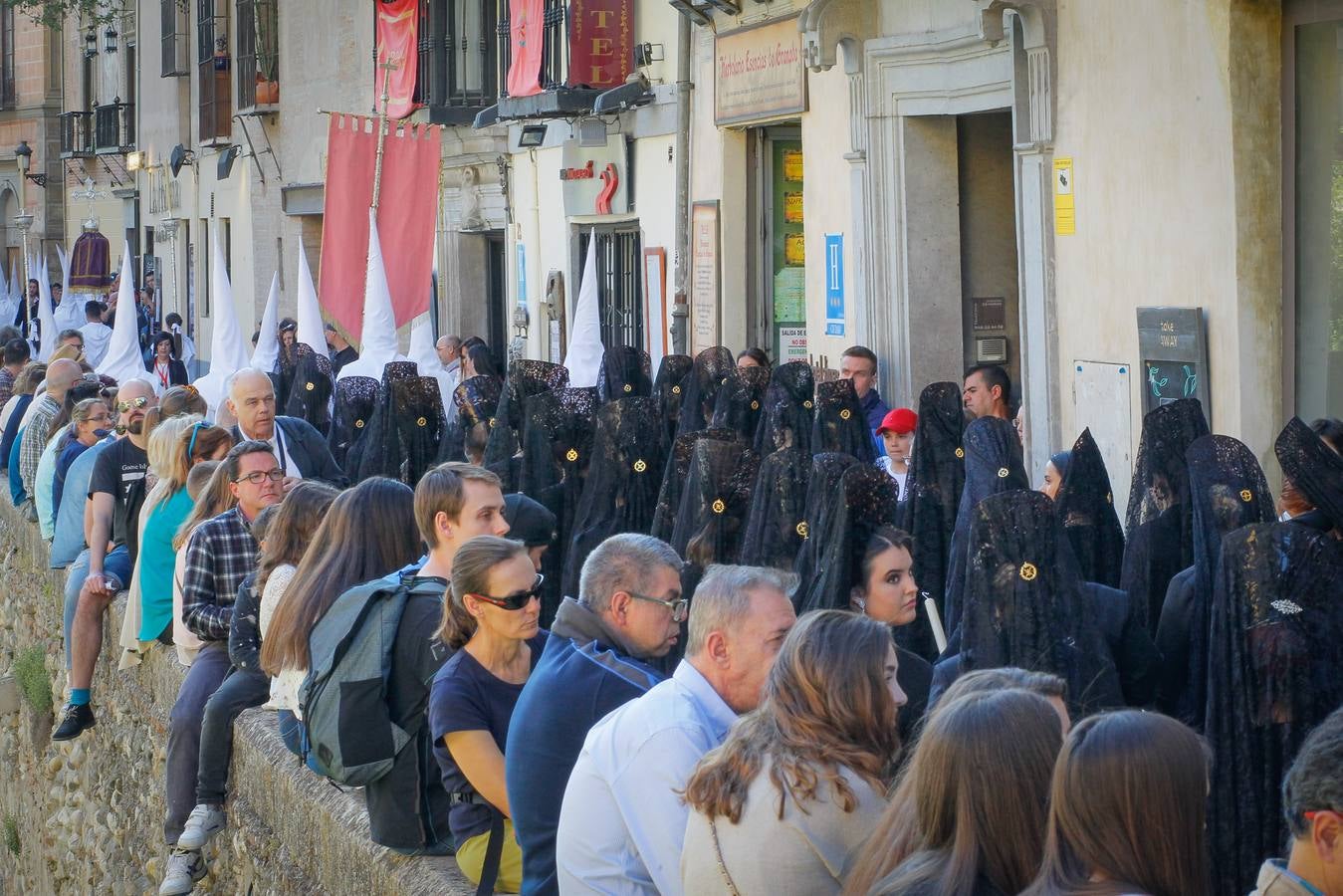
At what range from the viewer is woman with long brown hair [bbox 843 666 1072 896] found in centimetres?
292

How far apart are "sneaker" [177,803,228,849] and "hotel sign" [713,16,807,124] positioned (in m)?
7.44

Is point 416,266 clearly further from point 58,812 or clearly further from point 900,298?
point 58,812

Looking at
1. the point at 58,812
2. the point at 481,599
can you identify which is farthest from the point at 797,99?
the point at 481,599

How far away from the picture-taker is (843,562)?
546 cm

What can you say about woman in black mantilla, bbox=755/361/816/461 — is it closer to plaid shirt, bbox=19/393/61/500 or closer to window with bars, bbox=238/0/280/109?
plaid shirt, bbox=19/393/61/500

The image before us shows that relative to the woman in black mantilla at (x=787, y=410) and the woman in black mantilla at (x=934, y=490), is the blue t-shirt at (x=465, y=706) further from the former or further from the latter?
the woman in black mantilla at (x=787, y=410)

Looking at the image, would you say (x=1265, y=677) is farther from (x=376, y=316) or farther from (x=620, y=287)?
(x=620, y=287)

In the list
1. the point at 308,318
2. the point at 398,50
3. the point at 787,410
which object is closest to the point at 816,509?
the point at 787,410

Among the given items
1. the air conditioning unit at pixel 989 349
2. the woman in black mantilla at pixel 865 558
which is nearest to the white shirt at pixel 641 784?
the woman in black mantilla at pixel 865 558

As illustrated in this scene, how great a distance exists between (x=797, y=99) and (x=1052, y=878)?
10.8 m

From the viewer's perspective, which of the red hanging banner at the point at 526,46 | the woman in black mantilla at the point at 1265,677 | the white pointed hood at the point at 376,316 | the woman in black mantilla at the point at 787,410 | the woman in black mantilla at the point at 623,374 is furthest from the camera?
the red hanging banner at the point at 526,46

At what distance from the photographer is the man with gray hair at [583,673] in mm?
4047

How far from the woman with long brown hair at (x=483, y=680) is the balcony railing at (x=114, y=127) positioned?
3319 centimetres

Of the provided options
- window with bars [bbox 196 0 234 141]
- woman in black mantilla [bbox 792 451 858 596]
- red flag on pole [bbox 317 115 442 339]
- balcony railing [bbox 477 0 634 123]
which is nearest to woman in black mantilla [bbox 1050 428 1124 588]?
woman in black mantilla [bbox 792 451 858 596]
